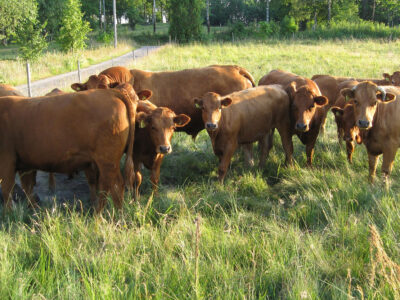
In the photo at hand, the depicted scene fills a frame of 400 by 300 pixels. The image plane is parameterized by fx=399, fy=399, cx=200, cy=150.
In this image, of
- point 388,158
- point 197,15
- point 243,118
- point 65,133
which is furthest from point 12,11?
point 388,158

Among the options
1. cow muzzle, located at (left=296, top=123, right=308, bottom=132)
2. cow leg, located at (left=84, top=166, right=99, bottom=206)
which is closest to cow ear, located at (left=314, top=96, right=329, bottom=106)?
cow muzzle, located at (left=296, top=123, right=308, bottom=132)

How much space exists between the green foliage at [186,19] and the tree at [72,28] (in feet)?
52.1

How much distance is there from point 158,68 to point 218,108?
13.2 metres

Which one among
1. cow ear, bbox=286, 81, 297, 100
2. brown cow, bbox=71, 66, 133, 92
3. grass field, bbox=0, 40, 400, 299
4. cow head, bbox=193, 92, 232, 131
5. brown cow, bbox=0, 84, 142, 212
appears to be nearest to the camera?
grass field, bbox=0, 40, 400, 299

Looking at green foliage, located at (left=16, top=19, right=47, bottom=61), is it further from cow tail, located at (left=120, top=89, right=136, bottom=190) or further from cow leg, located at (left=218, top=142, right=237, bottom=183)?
cow tail, located at (left=120, top=89, right=136, bottom=190)

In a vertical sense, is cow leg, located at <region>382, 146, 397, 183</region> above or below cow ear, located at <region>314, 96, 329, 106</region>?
below

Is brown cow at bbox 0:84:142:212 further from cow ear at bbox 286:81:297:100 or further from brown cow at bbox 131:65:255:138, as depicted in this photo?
cow ear at bbox 286:81:297:100

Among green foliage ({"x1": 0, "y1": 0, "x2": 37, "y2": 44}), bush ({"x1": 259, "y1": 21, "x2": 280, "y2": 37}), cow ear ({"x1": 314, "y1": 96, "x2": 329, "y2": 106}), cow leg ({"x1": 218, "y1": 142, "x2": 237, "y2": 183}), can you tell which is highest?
green foliage ({"x1": 0, "y1": 0, "x2": 37, "y2": 44})

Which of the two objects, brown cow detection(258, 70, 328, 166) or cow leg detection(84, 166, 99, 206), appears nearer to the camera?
cow leg detection(84, 166, 99, 206)

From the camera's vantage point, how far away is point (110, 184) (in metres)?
5.05

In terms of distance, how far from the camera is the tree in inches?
914

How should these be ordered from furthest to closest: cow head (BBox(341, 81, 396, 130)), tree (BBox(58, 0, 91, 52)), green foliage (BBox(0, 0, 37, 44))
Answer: green foliage (BBox(0, 0, 37, 44)) < tree (BBox(58, 0, 91, 52)) < cow head (BBox(341, 81, 396, 130))

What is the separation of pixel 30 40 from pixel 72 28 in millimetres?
6382

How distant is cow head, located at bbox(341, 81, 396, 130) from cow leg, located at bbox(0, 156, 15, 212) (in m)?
4.60
